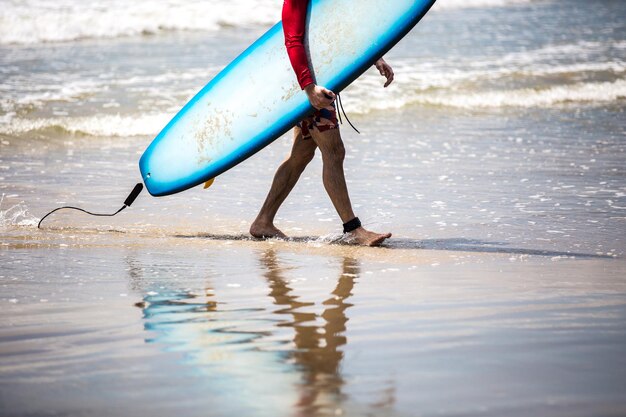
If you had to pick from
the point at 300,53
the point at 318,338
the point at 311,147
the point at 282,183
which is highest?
the point at 300,53

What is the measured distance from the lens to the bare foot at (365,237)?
5074mm

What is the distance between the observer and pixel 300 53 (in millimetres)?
4816

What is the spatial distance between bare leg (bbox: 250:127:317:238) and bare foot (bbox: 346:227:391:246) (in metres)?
0.43

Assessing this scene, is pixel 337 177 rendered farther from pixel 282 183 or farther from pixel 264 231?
pixel 264 231

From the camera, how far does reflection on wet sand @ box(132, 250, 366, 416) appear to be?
295 centimetres

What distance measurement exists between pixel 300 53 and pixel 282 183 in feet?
2.97

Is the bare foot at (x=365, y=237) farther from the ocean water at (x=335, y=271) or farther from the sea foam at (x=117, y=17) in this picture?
the sea foam at (x=117, y=17)

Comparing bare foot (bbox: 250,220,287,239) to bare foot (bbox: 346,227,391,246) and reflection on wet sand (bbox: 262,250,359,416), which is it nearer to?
bare foot (bbox: 346,227,391,246)

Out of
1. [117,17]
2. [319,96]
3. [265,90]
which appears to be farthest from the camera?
[117,17]

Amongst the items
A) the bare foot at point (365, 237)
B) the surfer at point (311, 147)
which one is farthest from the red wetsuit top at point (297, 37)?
the bare foot at point (365, 237)

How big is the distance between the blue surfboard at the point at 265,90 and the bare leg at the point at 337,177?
18cm

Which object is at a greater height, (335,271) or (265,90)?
(265,90)

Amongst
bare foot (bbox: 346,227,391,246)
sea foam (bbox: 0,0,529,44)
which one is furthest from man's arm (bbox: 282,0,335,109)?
sea foam (bbox: 0,0,529,44)

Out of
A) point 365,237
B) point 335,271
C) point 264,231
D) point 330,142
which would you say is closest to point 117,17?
point 264,231
